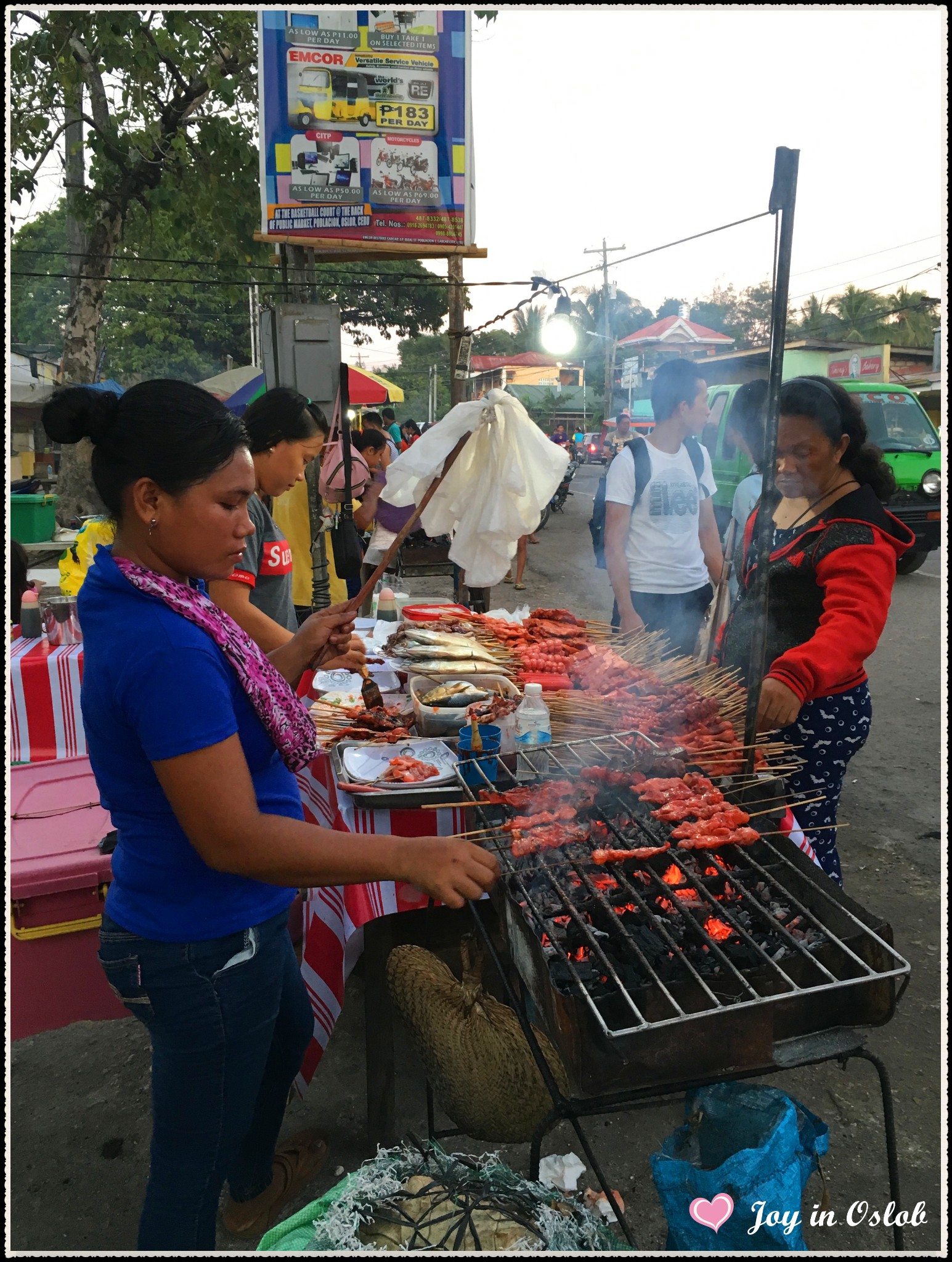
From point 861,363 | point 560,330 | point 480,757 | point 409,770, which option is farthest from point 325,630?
point 861,363

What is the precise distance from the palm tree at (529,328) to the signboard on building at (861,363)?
31.3ft

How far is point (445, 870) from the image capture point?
5.58 feet

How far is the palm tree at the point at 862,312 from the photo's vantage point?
31.7 m

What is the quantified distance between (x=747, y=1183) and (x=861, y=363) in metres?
26.9

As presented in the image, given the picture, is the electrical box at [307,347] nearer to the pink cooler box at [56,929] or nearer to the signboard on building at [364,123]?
the signboard on building at [364,123]

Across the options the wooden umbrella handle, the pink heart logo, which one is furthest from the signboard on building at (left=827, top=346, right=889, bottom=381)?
the pink heart logo

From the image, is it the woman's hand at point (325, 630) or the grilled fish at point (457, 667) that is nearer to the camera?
the woman's hand at point (325, 630)

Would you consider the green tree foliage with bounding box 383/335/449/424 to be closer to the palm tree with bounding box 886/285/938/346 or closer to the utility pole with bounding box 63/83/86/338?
the palm tree with bounding box 886/285/938/346

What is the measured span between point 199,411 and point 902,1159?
11.3ft

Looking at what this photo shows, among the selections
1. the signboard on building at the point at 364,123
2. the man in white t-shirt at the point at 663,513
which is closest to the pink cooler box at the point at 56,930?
the man in white t-shirt at the point at 663,513

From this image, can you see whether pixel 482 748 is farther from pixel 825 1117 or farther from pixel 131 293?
pixel 131 293

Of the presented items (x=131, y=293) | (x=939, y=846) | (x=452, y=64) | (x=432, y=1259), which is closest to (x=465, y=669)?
(x=432, y=1259)

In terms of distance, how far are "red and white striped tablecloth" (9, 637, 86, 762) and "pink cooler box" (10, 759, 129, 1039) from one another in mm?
1303

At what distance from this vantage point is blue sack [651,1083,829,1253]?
1817 millimetres
